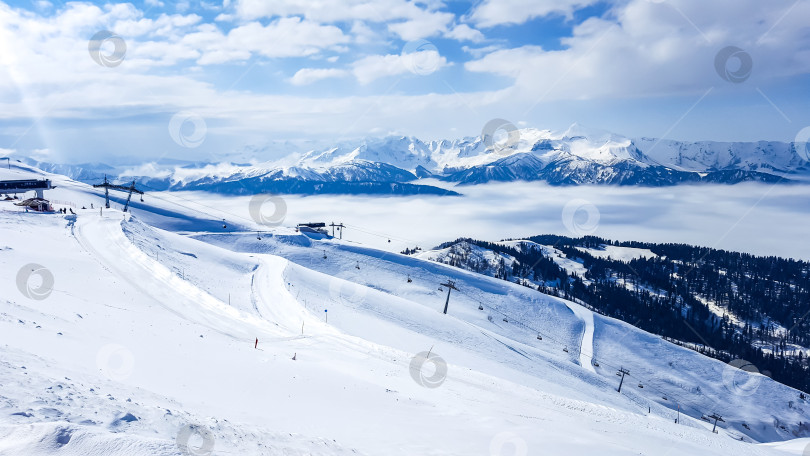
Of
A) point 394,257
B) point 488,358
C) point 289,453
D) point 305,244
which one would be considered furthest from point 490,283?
point 289,453

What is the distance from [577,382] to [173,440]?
5442cm

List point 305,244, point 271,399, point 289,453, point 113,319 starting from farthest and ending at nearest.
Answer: point 305,244 → point 113,319 → point 271,399 → point 289,453

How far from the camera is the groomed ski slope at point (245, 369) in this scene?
1096 cm

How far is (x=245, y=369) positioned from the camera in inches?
757

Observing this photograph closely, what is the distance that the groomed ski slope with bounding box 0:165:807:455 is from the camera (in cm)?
1096

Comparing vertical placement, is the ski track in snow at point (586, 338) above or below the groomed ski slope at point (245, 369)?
below

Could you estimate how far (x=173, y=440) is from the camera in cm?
1002

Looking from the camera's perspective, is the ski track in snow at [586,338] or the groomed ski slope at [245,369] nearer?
the groomed ski slope at [245,369]

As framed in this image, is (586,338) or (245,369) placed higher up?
(245,369)

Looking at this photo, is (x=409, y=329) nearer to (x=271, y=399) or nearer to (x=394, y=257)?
(x=271, y=399)

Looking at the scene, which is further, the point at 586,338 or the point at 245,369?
the point at 586,338

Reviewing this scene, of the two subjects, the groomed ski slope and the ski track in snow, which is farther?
the ski track in snow

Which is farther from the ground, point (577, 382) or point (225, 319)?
point (225, 319)

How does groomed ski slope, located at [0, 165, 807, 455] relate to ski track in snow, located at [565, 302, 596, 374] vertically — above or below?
above
